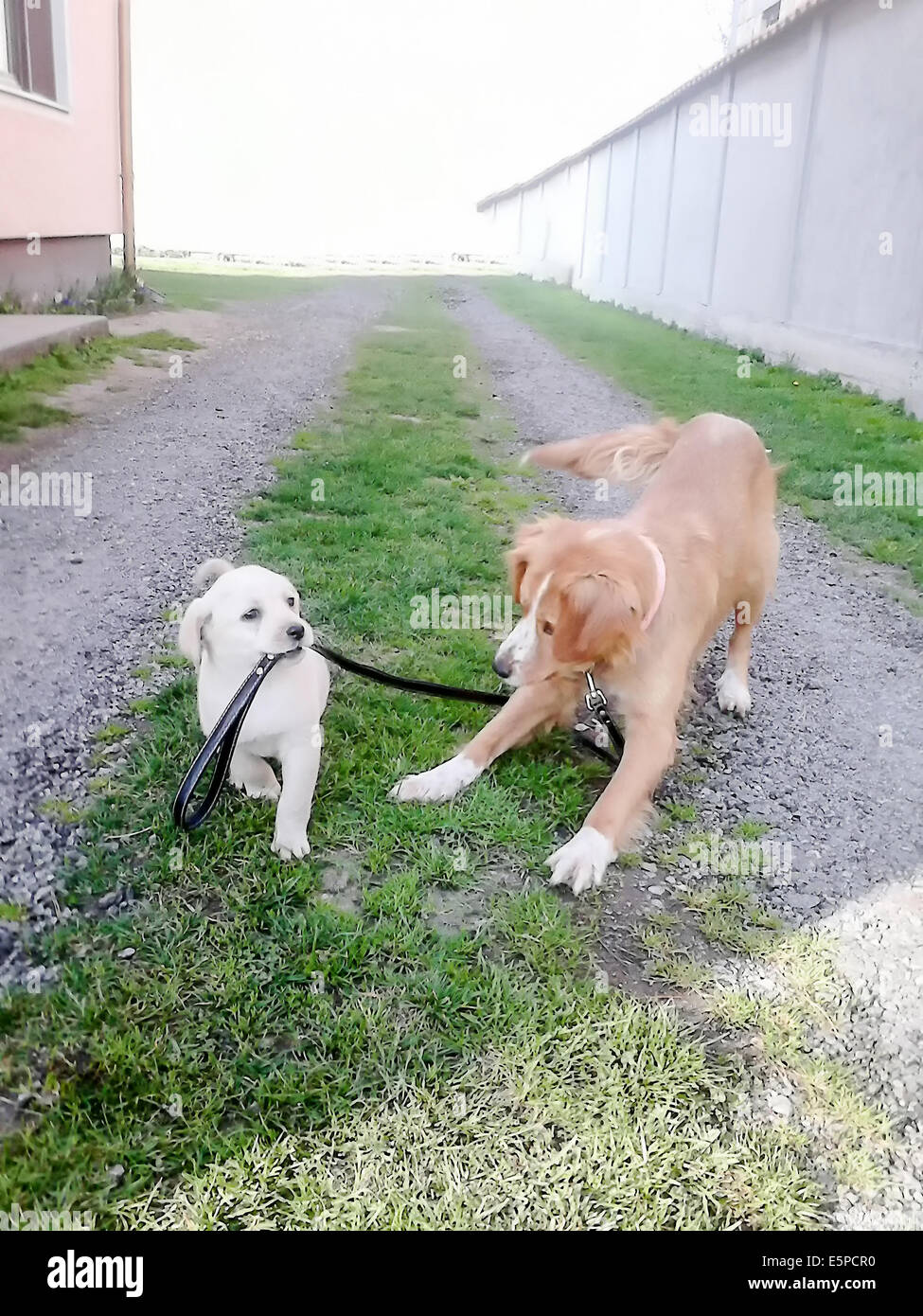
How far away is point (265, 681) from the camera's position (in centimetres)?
116

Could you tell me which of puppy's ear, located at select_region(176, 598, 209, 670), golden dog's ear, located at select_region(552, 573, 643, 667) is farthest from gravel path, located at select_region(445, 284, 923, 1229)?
puppy's ear, located at select_region(176, 598, 209, 670)

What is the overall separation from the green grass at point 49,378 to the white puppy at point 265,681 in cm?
41

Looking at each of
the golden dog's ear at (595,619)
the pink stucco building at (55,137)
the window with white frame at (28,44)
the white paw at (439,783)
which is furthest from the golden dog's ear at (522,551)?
the window with white frame at (28,44)

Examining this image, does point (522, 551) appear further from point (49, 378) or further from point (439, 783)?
point (49, 378)

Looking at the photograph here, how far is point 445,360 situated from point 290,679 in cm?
74

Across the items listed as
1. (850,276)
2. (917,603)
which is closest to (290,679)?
(917,603)

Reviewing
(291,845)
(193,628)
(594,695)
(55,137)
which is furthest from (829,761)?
(55,137)

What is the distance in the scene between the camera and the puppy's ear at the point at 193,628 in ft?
3.76

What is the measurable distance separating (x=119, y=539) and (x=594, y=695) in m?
0.76

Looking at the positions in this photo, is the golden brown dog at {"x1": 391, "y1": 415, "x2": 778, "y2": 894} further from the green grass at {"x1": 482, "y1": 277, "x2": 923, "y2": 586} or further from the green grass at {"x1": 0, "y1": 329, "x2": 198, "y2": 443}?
the green grass at {"x1": 0, "y1": 329, "x2": 198, "y2": 443}

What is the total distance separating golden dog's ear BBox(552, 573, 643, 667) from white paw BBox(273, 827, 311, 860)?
480 mm

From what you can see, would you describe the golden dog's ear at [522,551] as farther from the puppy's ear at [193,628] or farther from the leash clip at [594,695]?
the puppy's ear at [193,628]
